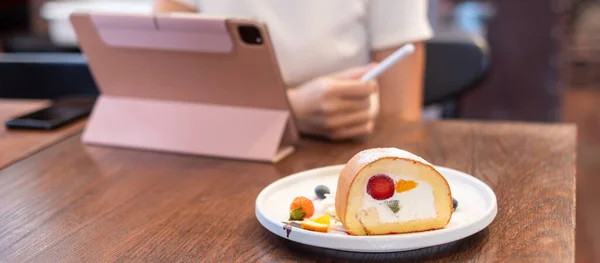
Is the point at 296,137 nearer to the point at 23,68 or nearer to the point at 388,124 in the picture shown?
the point at 388,124

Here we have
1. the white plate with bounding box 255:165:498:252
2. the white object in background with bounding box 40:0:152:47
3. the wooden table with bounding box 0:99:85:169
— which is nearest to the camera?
the white plate with bounding box 255:165:498:252

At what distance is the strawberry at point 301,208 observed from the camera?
84cm

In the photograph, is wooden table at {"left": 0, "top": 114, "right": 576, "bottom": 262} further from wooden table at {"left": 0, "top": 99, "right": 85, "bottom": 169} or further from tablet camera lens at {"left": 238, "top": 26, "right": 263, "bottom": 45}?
tablet camera lens at {"left": 238, "top": 26, "right": 263, "bottom": 45}

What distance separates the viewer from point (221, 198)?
999mm

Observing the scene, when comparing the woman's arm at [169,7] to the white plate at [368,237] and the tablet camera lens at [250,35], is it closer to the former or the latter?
the tablet camera lens at [250,35]

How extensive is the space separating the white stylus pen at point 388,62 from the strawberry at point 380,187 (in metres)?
0.41

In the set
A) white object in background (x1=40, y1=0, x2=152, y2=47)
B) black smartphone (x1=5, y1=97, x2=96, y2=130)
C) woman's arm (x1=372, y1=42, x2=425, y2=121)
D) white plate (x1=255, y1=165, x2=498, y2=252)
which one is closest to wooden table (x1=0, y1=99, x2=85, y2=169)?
black smartphone (x1=5, y1=97, x2=96, y2=130)

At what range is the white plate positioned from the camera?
75cm

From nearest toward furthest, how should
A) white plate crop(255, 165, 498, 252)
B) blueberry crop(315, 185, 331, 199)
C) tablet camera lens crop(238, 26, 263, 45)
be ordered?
white plate crop(255, 165, 498, 252), blueberry crop(315, 185, 331, 199), tablet camera lens crop(238, 26, 263, 45)

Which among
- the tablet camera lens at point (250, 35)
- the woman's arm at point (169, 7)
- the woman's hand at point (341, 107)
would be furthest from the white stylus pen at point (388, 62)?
the woman's arm at point (169, 7)

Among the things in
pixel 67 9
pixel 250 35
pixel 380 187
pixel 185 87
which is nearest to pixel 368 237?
pixel 380 187

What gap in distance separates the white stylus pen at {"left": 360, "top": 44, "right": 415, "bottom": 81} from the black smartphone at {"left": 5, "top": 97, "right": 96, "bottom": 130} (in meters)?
0.60

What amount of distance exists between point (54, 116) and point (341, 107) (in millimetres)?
595

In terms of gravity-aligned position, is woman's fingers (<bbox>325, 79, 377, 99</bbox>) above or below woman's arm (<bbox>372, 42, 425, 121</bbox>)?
above
